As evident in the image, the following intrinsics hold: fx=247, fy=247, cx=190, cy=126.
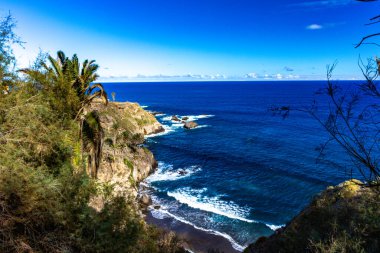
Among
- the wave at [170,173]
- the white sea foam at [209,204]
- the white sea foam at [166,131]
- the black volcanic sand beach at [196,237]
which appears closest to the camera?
the black volcanic sand beach at [196,237]

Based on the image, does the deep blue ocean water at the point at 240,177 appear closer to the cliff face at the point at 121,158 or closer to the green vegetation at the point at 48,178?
the cliff face at the point at 121,158

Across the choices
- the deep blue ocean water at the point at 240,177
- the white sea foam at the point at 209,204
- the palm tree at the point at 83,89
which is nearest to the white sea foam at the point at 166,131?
the deep blue ocean water at the point at 240,177

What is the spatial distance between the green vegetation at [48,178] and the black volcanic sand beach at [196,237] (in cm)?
1306

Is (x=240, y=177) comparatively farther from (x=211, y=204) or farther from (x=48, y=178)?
(x=48, y=178)

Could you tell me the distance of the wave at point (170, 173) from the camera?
42719 millimetres

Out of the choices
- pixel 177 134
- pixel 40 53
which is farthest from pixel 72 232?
pixel 177 134

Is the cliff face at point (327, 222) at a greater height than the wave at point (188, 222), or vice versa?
the cliff face at point (327, 222)

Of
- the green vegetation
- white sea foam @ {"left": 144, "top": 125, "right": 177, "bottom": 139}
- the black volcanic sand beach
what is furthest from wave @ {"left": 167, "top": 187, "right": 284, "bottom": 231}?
white sea foam @ {"left": 144, "top": 125, "right": 177, "bottom": 139}

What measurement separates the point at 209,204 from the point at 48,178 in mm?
26712

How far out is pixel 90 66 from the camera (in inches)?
709

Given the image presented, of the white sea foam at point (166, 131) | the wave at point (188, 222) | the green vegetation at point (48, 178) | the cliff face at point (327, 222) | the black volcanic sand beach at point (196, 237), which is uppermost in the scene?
the green vegetation at point (48, 178)

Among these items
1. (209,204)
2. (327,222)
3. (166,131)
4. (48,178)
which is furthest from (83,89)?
(166,131)

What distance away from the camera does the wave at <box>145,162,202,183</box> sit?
42.7m

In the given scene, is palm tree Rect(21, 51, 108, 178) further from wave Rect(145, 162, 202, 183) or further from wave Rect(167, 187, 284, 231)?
wave Rect(145, 162, 202, 183)
